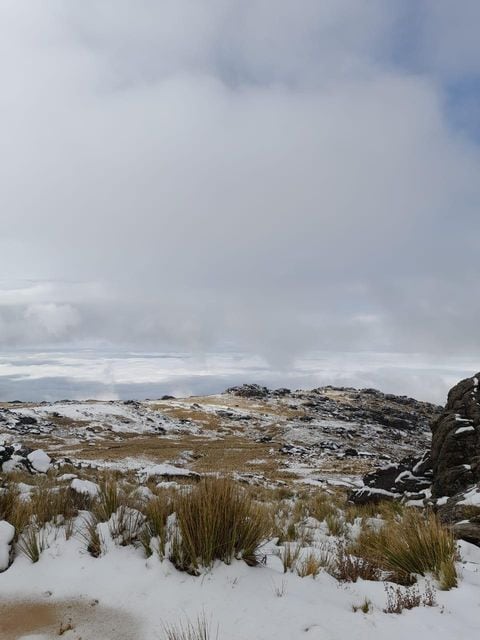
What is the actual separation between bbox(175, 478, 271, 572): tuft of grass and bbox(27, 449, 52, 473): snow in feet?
41.0

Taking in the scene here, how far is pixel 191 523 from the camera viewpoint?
4945 millimetres

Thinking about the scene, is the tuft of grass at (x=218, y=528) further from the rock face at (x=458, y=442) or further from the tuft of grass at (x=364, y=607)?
the rock face at (x=458, y=442)

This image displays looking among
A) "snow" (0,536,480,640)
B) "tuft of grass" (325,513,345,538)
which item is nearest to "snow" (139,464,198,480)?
"tuft of grass" (325,513,345,538)

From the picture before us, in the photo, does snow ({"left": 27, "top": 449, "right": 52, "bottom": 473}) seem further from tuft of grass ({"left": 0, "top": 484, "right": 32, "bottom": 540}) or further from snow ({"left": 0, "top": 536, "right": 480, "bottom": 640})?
snow ({"left": 0, "top": 536, "right": 480, "bottom": 640})

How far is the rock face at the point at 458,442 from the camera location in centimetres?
1351

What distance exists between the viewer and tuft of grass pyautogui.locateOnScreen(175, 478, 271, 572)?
4.79 meters

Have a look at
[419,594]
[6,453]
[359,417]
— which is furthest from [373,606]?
[359,417]

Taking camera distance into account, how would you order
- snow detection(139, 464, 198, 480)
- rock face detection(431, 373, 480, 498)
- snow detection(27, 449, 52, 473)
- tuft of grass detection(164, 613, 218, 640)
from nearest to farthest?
tuft of grass detection(164, 613, 218, 640) < rock face detection(431, 373, 480, 498) < snow detection(27, 449, 52, 473) < snow detection(139, 464, 198, 480)

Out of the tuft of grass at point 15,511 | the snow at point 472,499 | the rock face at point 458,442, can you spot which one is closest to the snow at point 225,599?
the tuft of grass at point 15,511

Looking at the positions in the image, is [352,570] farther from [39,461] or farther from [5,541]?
[39,461]

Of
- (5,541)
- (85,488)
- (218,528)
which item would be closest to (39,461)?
(85,488)

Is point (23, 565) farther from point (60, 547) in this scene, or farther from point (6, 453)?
point (6, 453)

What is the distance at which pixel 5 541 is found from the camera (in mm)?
5316

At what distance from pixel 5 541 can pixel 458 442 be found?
1406 centimetres
